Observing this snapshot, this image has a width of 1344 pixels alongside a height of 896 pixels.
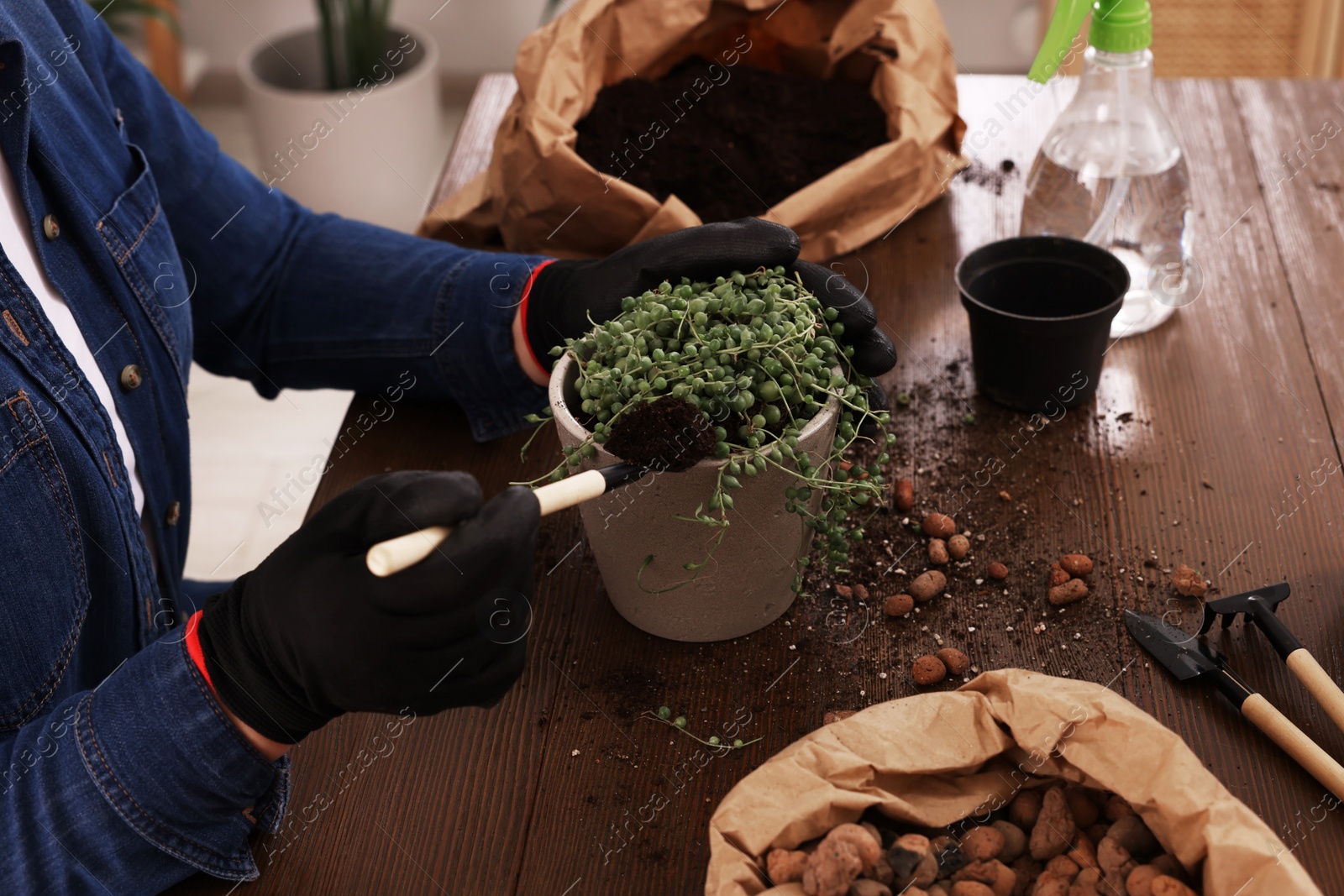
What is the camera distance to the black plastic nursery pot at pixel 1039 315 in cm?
104

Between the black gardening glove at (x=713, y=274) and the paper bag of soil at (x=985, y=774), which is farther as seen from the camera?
the black gardening glove at (x=713, y=274)

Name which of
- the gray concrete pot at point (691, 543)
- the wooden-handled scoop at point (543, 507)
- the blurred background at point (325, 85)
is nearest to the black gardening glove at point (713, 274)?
the gray concrete pot at point (691, 543)

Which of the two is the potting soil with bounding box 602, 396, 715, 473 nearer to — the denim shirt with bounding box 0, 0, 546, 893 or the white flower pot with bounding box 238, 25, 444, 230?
the denim shirt with bounding box 0, 0, 546, 893

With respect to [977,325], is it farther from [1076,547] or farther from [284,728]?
[284,728]

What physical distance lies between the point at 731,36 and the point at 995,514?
84cm

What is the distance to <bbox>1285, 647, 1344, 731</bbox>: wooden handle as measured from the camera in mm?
773

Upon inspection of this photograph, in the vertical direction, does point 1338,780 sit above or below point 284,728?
below

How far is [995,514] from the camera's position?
1.02 meters

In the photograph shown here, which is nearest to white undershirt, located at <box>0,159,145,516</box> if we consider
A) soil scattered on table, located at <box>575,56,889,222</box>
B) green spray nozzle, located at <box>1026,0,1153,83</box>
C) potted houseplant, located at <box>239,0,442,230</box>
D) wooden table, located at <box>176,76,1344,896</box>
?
wooden table, located at <box>176,76,1344,896</box>

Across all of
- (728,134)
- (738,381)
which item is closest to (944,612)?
(738,381)

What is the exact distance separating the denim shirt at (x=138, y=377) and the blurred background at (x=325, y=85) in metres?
1.13

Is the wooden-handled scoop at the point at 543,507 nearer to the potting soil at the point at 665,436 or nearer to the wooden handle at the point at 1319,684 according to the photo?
the potting soil at the point at 665,436

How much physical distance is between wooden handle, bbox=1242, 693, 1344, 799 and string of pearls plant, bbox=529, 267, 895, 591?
32cm

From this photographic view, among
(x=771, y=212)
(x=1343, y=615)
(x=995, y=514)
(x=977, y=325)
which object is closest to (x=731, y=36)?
(x=771, y=212)
